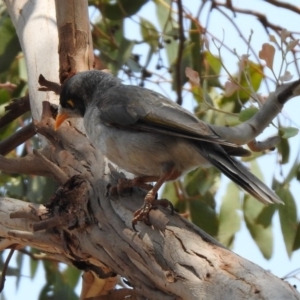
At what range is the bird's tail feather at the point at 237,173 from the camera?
2.12 meters

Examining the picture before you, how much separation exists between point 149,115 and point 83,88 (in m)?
0.44

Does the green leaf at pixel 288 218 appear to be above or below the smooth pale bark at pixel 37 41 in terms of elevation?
below

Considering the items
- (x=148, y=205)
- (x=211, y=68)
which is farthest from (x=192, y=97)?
(x=148, y=205)

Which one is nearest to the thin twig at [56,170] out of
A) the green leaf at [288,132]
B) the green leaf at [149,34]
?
the green leaf at [288,132]

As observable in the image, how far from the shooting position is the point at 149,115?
2469mm

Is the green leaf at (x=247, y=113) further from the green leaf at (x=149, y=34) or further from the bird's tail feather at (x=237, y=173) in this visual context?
the green leaf at (x=149, y=34)

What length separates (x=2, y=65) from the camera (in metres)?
3.40

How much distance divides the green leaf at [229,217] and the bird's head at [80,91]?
3.22 ft

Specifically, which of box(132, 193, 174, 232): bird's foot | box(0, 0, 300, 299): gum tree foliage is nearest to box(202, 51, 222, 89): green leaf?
box(0, 0, 300, 299): gum tree foliage

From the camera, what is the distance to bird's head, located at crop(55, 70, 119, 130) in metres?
2.70

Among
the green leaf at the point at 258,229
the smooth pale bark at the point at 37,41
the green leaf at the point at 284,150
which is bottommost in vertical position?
the green leaf at the point at 258,229

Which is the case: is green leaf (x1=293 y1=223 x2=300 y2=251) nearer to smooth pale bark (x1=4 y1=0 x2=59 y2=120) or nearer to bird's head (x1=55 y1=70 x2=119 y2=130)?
bird's head (x1=55 y1=70 x2=119 y2=130)

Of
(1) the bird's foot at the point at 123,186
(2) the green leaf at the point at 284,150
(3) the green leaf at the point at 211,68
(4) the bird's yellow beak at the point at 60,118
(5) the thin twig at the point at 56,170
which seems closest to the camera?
(1) the bird's foot at the point at 123,186

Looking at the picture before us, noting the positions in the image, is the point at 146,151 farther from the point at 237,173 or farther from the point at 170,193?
the point at 170,193
